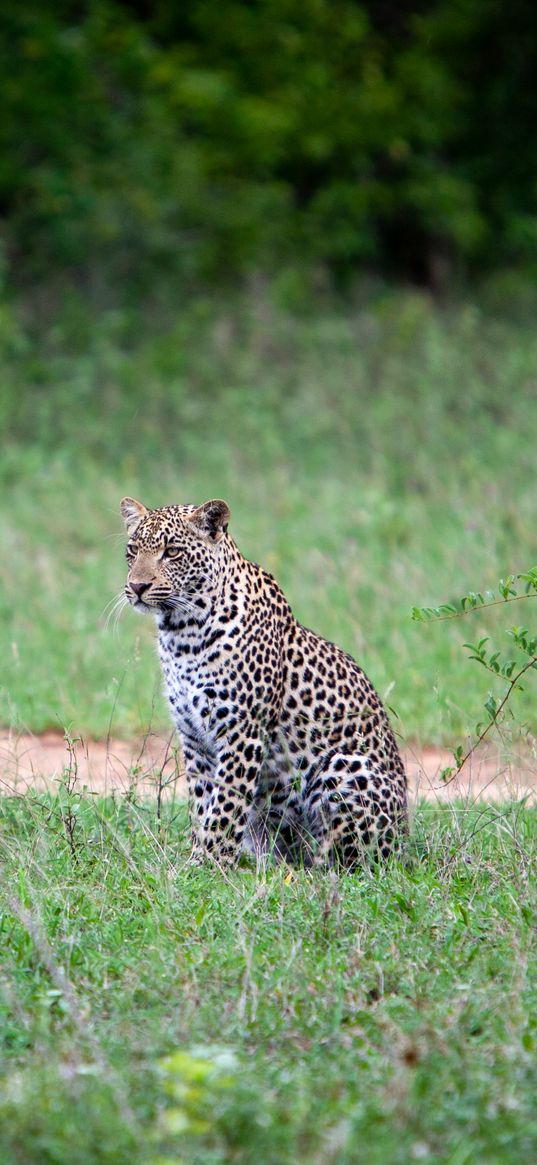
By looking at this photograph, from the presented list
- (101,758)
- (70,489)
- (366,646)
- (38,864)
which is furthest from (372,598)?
(38,864)

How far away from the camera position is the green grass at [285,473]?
29.6 ft

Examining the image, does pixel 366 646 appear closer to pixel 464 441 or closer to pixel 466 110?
pixel 464 441

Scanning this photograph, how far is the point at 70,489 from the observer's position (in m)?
13.0

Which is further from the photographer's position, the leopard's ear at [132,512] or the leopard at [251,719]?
the leopard's ear at [132,512]

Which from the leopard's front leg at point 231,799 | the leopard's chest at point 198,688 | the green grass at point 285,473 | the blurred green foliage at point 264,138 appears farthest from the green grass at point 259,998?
the blurred green foliage at point 264,138

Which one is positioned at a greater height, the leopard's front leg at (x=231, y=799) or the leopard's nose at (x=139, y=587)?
the leopard's nose at (x=139, y=587)

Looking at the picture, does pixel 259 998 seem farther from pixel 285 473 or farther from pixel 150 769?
pixel 285 473

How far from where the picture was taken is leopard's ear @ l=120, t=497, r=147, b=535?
640 cm

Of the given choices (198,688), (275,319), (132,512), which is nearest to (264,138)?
(275,319)

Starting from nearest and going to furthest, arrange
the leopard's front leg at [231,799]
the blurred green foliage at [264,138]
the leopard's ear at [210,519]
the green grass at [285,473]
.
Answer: the leopard's front leg at [231,799], the leopard's ear at [210,519], the green grass at [285,473], the blurred green foliage at [264,138]

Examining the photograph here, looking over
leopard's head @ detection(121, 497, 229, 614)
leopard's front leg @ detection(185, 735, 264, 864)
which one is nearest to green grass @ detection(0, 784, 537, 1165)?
leopard's front leg @ detection(185, 735, 264, 864)

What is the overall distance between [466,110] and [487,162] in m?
0.93

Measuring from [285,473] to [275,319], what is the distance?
4.42 m

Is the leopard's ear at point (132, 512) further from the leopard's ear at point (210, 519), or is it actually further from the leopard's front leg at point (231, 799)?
the leopard's front leg at point (231, 799)
